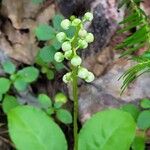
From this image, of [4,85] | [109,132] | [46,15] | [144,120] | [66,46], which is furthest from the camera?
[46,15]

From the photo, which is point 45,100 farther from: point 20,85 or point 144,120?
point 144,120

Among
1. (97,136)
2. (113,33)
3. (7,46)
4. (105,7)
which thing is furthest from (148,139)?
(7,46)

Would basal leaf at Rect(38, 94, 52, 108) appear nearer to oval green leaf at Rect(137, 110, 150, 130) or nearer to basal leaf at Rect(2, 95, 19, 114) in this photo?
basal leaf at Rect(2, 95, 19, 114)

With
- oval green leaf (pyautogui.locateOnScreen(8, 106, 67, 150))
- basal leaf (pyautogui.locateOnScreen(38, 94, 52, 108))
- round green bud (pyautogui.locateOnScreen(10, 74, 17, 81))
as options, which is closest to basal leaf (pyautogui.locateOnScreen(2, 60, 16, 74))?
round green bud (pyautogui.locateOnScreen(10, 74, 17, 81))

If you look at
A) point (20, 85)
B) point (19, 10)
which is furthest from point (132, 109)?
point (19, 10)

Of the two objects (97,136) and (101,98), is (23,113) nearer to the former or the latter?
(97,136)

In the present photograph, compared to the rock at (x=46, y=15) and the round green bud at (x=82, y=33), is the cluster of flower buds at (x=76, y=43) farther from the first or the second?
the rock at (x=46, y=15)
